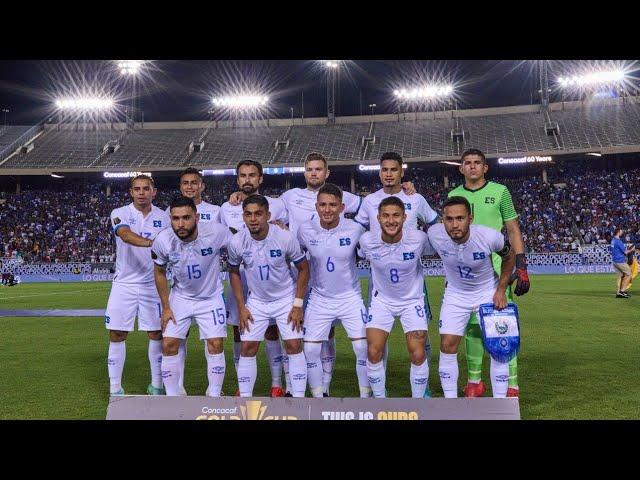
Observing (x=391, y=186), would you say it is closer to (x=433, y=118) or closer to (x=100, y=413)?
(x=100, y=413)

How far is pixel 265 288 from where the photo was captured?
6082 millimetres

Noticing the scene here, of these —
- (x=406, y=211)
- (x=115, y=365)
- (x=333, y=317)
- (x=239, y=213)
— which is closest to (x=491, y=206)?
(x=406, y=211)

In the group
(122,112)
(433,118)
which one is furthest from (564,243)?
(122,112)

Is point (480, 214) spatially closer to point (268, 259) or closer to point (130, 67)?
point (268, 259)

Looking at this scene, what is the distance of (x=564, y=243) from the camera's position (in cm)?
3600

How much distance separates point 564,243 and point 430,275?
10395 millimetres

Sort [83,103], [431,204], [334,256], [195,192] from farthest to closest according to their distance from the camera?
[83,103] < [431,204] < [195,192] < [334,256]

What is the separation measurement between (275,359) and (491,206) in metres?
2.83

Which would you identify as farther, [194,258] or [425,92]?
[425,92]

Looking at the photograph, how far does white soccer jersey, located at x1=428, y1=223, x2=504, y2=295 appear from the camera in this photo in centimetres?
584

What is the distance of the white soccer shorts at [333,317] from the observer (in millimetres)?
6020

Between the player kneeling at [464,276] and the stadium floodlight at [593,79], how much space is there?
49168 millimetres

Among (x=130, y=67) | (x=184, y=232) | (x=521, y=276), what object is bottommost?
(x=521, y=276)

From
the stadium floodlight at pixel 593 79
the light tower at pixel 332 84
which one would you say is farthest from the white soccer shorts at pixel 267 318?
the stadium floodlight at pixel 593 79
